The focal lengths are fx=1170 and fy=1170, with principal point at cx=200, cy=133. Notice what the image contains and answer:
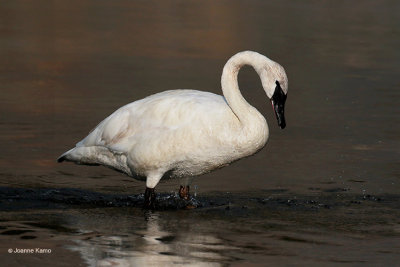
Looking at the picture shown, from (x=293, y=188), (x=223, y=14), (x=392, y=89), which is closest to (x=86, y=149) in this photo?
(x=293, y=188)

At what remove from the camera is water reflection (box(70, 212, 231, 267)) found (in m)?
8.54

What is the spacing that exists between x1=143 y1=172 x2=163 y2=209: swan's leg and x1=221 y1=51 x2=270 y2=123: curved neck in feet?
3.17

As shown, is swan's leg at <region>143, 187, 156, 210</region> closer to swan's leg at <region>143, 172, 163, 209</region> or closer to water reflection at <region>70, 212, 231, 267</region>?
swan's leg at <region>143, 172, 163, 209</region>

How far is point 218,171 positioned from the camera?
485 inches

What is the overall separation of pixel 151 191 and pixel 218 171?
1.62m

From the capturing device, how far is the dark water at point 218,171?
30.3 feet

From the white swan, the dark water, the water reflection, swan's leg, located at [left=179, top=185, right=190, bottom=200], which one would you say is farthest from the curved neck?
the water reflection

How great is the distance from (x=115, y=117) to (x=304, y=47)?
37.4 ft

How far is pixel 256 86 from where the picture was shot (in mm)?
17484

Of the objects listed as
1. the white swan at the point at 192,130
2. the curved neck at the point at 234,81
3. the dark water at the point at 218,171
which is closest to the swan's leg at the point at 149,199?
the white swan at the point at 192,130

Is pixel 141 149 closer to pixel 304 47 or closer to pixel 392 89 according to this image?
pixel 392 89

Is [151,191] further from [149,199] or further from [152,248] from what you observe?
[152,248]

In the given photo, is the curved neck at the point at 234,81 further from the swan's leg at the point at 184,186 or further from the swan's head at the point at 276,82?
the swan's leg at the point at 184,186

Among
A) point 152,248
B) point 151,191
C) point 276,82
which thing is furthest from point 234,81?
point 152,248
